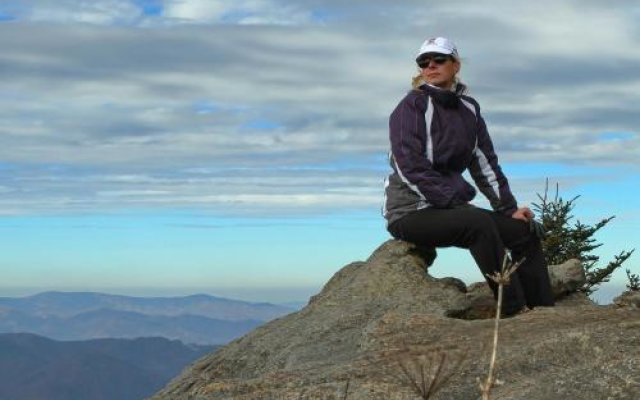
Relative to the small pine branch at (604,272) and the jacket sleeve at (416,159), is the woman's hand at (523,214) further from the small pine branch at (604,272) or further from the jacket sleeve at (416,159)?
the small pine branch at (604,272)

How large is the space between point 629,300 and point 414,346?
4.33 m

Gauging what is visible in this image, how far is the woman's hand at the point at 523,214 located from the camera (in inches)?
423

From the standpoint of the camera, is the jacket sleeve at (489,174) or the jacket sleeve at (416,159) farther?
the jacket sleeve at (489,174)

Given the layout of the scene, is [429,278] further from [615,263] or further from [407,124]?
[615,263]

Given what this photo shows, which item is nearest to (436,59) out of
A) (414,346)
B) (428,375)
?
(414,346)

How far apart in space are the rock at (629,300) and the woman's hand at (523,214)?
4.98 feet

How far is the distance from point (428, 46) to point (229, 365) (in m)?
4.61

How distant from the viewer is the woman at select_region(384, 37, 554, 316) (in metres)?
10.1

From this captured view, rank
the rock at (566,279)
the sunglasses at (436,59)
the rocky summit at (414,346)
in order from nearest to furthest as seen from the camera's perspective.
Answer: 1. the rocky summit at (414,346)
2. the sunglasses at (436,59)
3. the rock at (566,279)

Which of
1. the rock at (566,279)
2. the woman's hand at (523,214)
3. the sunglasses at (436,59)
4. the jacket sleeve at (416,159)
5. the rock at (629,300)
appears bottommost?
the rock at (629,300)

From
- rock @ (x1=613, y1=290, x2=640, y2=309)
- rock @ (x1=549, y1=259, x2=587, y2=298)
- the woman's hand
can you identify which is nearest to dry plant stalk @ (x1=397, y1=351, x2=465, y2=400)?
the woman's hand

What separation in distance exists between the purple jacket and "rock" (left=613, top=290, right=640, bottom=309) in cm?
180

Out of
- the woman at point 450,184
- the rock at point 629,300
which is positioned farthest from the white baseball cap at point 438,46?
the rock at point 629,300

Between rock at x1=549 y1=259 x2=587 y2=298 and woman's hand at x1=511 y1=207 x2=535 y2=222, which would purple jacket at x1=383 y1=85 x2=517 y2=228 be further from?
rock at x1=549 y1=259 x2=587 y2=298
